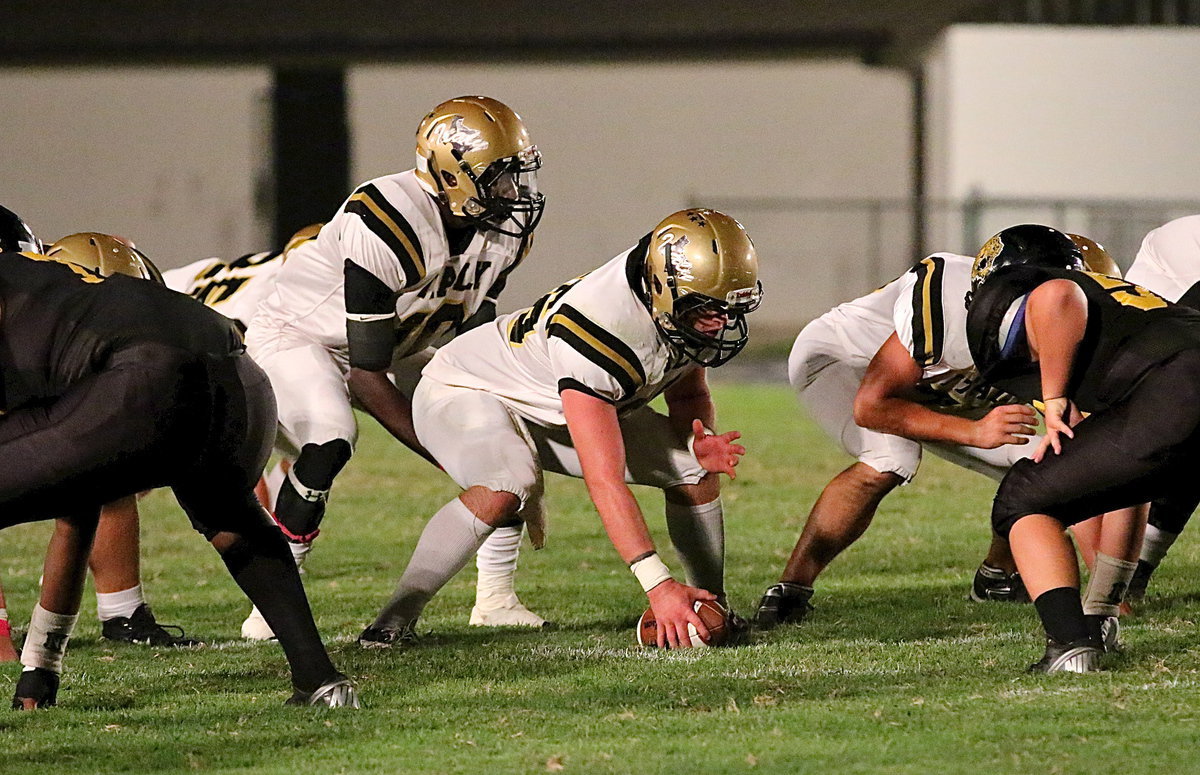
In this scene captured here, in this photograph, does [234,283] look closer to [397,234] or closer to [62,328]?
[397,234]

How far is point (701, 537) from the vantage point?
4559mm

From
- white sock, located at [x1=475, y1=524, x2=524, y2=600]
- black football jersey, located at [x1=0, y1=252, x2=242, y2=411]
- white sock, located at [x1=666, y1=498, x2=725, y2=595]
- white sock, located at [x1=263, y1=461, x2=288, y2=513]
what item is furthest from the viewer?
white sock, located at [x1=263, y1=461, x2=288, y2=513]

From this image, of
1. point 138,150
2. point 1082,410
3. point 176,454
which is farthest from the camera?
point 138,150

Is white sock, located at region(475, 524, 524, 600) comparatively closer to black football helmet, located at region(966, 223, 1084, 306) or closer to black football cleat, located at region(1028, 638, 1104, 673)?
black football helmet, located at region(966, 223, 1084, 306)

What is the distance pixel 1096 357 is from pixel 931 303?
64 centimetres

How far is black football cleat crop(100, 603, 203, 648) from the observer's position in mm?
4621

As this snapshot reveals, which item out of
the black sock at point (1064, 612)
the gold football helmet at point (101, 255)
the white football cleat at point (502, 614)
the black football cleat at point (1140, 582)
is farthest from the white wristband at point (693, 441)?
the gold football helmet at point (101, 255)

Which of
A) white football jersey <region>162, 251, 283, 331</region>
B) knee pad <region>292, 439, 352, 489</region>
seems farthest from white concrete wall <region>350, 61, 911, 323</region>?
knee pad <region>292, 439, 352, 489</region>

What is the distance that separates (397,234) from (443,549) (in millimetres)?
1012

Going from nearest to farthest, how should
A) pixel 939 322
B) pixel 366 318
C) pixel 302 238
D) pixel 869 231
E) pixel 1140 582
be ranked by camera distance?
1. pixel 939 322
2. pixel 366 318
3. pixel 1140 582
4. pixel 302 238
5. pixel 869 231

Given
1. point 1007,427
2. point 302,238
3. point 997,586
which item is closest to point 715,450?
point 1007,427

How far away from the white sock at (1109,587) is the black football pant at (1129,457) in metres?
0.47

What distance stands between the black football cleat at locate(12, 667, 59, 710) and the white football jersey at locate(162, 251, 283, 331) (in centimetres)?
194

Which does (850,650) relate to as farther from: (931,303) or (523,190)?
(523,190)
